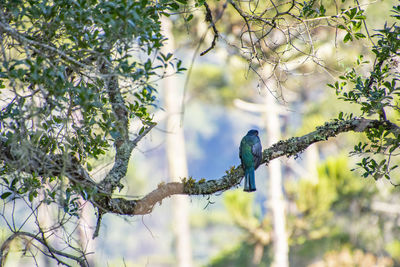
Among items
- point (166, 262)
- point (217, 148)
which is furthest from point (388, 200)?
point (217, 148)

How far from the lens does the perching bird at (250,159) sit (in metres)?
3.51

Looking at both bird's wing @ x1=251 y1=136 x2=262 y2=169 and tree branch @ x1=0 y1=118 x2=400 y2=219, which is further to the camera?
bird's wing @ x1=251 y1=136 x2=262 y2=169

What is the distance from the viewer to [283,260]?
13008 mm

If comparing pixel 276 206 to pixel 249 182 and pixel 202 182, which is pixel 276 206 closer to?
pixel 249 182

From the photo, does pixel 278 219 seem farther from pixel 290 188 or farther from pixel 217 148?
pixel 217 148

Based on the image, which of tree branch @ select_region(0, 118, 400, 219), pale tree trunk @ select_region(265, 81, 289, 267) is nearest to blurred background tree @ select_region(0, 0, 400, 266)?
tree branch @ select_region(0, 118, 400, 219)

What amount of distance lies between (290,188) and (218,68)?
12089mm

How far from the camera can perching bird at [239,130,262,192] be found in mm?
3508

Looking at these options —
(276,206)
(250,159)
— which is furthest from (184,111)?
(276,206)

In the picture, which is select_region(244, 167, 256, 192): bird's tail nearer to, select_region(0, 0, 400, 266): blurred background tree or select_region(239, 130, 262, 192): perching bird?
select_region(239, 130, 262, 192): perching bird

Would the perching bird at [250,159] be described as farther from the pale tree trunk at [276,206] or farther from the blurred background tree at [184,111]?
the pale tree trunk at [276,206]

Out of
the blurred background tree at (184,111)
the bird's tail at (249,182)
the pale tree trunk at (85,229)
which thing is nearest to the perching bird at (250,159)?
the bird's tail at (249,182)

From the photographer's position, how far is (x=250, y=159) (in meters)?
3.68

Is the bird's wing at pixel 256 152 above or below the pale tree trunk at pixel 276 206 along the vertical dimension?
below
